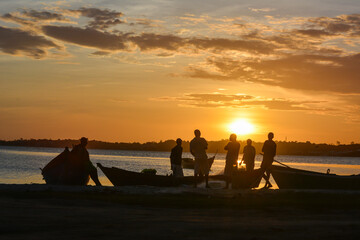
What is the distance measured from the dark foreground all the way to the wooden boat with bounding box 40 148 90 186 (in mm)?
4042

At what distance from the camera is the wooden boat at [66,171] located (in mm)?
19844

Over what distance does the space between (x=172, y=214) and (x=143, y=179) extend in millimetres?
10832

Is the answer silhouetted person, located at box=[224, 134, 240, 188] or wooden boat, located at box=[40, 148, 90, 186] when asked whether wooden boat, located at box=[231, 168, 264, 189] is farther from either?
A: wooden boat, located at box=[40, 148, 90, 186]

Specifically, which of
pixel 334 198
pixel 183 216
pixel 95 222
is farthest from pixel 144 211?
pixel 334 198

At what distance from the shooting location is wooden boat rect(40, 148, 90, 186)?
19.8 m

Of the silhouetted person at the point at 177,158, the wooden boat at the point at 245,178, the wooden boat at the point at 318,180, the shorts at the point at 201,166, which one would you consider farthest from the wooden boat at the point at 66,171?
the wooden boat at the point at 318,180

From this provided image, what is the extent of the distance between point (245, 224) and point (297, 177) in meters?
11.8

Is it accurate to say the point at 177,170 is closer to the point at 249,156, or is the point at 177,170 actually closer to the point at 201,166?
the point at 201,166

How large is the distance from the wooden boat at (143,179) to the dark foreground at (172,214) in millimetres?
5100

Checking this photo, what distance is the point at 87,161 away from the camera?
64.8 feet

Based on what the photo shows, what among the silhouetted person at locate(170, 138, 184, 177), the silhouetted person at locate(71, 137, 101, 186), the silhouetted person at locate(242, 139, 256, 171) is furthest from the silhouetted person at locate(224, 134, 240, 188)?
the silhouetted person at locate(71, 137, 101, 186)

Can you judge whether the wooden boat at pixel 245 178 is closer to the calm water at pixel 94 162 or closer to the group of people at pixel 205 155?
the group of people at pixel 205 155

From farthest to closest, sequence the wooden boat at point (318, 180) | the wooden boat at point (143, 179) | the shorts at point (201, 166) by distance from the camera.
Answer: the wooden boat at point (143, 179), the wooden boat at point (318, 180), the shorts at point (201, 166)

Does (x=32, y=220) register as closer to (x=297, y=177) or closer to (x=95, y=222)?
(x=95, y=222)
